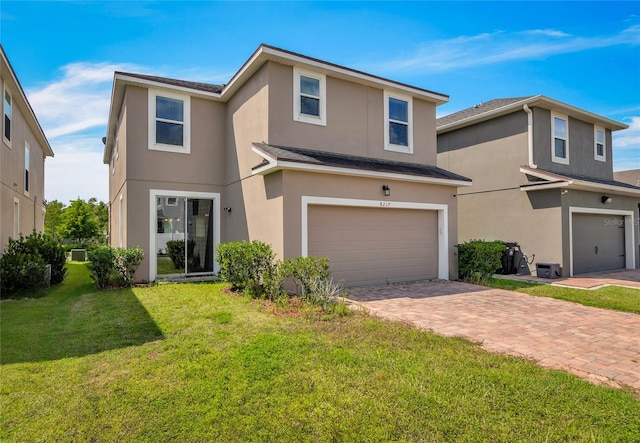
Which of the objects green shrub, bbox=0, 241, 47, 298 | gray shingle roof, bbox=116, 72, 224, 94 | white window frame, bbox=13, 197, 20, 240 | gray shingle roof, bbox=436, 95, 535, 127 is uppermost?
gray shingle roof, bbox=436, 95, 535, 127

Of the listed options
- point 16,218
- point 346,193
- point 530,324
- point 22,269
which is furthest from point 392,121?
point 16,218

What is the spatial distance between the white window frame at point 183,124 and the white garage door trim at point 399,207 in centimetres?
503

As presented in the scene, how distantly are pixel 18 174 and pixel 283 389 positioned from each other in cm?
1387

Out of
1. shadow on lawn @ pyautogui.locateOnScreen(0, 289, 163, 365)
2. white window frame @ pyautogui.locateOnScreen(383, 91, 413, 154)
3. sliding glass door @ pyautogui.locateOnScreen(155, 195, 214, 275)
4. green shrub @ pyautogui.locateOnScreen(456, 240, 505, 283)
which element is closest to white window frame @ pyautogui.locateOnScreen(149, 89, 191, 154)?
sliding glass door @ pyautogui.locateOnScreen(155, 195, 214, 275)

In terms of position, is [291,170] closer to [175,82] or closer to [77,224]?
[175,82]

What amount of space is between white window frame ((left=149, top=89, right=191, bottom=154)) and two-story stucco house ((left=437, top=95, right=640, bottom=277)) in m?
10.7

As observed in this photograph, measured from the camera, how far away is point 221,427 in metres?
2.94

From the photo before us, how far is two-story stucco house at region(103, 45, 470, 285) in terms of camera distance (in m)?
9.08

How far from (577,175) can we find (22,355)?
58.6ft

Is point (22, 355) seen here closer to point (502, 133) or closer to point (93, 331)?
point (93, 331)

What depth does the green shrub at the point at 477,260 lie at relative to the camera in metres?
10.9

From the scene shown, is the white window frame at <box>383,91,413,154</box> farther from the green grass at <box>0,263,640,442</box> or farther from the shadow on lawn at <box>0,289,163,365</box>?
the shadow on lawn at <box>0,289,163,365</box>

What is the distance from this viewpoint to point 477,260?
10.9 metres

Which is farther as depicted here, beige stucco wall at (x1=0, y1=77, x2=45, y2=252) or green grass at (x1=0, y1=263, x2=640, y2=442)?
beige stucco wall at (x1=0, y1=77, x2=45, y2=252)
